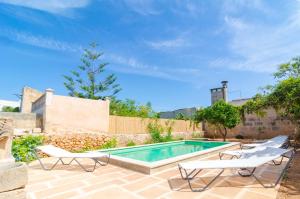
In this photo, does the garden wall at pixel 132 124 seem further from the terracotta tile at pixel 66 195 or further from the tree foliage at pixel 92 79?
the tree foliage at pixel 92 79

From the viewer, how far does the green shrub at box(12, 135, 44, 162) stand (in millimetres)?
6561

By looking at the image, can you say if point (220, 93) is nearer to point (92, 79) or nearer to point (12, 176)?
point (92, 79)

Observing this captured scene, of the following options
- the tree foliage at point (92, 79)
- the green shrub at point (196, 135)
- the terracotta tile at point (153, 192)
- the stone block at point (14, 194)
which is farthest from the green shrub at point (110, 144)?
the tree foliage at point (92, 79)

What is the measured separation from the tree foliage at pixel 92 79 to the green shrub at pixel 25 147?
1475 cm

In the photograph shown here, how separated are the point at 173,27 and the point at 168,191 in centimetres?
893

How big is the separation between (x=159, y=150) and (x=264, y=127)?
30.2 feet

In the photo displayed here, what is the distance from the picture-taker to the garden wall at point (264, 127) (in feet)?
45.9

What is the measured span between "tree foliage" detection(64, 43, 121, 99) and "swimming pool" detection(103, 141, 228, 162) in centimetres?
1267

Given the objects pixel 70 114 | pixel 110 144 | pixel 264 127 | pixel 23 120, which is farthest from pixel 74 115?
pixel 264 127

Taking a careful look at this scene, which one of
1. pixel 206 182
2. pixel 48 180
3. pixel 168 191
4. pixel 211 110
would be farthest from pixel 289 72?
pixel 48 180

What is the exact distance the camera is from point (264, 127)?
14.9 metres

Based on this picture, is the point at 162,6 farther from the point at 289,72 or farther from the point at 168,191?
the point at 289,72

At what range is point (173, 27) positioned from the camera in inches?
414

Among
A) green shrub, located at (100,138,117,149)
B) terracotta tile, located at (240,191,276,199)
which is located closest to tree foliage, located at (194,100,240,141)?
green shrub, located at (100,138,117,149)
